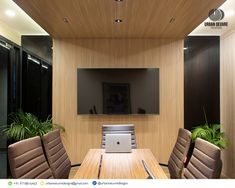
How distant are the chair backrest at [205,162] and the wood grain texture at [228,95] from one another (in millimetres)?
2286

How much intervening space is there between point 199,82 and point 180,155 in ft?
7.81

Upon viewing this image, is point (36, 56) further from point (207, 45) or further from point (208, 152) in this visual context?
point (208, 152)

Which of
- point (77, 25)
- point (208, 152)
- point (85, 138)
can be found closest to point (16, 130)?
point (85, 138)

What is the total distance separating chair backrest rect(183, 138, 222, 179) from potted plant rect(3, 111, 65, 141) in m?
2.56

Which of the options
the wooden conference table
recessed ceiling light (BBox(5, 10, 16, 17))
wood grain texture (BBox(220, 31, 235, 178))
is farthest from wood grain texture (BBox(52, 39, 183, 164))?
the wooden conference table

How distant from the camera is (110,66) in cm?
432

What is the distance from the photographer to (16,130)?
365cm

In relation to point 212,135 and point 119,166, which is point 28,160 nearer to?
point 119,166

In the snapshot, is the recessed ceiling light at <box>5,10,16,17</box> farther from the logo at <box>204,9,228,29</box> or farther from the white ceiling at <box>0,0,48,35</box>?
the logo at <box>204,9,228,29</box>

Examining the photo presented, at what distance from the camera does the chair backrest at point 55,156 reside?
2287 millimetres

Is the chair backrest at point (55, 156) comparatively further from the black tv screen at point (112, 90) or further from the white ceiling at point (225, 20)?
the white ceiling at point (225, 20)

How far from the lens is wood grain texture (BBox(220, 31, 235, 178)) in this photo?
391 cm

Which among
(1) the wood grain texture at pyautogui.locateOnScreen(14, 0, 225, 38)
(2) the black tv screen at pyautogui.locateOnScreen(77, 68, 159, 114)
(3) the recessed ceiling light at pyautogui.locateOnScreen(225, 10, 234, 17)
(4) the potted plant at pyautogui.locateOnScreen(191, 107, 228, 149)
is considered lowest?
(4) the potted plant at pyautogui.locateOnScreen(191, 107, 228, 149)

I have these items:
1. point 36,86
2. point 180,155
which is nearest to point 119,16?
point 180,155
